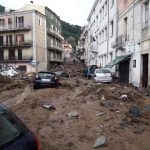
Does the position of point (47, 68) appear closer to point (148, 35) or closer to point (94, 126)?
point (148, 35)

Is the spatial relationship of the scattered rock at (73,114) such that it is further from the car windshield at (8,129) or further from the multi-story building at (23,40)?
the multi-story building at (23,40)

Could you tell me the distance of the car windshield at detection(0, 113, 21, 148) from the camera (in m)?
3.47

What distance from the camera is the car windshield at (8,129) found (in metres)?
3.47

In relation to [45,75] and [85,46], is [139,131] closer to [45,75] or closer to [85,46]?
[45,75]

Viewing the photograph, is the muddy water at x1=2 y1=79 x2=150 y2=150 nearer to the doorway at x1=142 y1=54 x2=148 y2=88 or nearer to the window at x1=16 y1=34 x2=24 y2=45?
the doorway at x1=142 y1=54 x2=148 y2=88

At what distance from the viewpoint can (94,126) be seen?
8867 millimetres

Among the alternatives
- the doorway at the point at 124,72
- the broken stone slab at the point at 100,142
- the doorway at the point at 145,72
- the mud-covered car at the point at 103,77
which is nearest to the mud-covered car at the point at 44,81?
the mud-covered car at the point at 103,77

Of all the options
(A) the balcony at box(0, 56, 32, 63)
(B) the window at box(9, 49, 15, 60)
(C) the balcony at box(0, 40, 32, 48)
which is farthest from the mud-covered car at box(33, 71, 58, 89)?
(B) the window at box(9, 49, 15, 60)

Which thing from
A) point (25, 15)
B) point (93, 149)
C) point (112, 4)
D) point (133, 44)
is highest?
point (25, 15)

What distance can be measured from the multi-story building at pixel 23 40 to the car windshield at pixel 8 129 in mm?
48846

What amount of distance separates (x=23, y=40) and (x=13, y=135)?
51870 mm

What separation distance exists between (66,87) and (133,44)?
589cm

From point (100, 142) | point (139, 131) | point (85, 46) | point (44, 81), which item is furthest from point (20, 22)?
point (100, 142)

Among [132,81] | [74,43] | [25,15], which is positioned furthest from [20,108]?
[74,43]
